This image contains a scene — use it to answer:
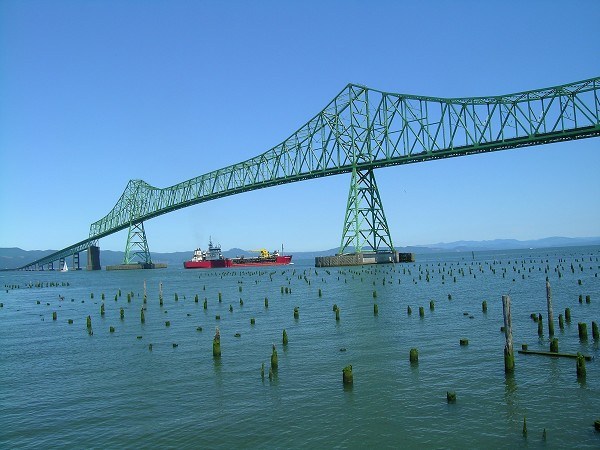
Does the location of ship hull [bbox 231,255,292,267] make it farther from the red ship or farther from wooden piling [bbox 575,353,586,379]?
wooden piling [bbox 575,353,586,379]

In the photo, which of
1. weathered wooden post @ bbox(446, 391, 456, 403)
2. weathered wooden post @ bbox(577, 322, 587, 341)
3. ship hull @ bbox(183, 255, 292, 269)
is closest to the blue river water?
weathered wooden post @ bbox(446, 391, 456, 403)

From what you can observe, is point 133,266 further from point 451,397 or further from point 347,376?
point 451,397

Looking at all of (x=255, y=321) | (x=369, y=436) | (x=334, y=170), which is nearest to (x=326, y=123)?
(x=334, y=170)

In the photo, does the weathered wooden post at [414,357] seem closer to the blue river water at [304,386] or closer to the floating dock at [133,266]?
the blue river water at [304,386]

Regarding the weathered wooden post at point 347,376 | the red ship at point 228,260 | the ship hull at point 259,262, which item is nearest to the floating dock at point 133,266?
the red ship at point 228,260

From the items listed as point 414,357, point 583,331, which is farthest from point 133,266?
point 583,331

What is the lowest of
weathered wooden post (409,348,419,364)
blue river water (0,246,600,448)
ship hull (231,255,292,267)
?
blue river water (0,246,600,448)

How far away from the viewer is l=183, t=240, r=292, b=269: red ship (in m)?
148

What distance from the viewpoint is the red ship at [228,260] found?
147500 mm

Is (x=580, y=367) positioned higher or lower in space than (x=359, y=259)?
lower

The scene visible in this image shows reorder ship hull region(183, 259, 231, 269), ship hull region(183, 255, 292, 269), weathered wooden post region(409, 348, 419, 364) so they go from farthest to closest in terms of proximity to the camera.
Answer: ship hull region(183, 259, 231, 269) → ship hull region(183, 255, 292, 269) → weathered wooden post region(409, 348, 419, 364)

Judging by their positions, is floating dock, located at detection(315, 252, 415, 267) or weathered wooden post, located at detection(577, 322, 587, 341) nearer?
weathered wooden post, located at detection(577, 322, 587, 341)

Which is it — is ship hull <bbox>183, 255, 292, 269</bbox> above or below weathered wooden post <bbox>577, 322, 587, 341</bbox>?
above

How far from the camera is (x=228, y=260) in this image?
148625 millimetres
